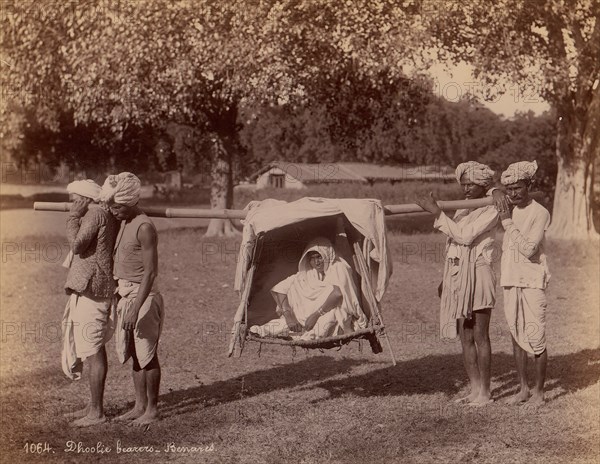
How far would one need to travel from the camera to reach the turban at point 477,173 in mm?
7410

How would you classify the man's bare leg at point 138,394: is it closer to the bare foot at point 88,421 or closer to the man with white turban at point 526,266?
the bare foot at point 88,421

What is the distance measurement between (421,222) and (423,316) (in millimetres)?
18500

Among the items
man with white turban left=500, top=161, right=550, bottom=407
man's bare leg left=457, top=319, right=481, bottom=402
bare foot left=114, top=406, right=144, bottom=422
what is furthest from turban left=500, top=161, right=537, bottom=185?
bare foot left=114, top=406, right=144, bottom=422

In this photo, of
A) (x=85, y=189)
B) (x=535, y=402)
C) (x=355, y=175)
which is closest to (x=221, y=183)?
(x=355, y=175)

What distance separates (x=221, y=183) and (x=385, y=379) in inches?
642

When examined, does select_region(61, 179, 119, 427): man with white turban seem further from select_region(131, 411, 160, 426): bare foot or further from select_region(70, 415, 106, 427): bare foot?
select_region(131, 411, 160, 426): bare foot

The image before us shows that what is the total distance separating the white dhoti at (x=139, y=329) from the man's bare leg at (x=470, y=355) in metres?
2.87

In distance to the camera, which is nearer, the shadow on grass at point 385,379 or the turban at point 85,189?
the turban at point 85,189

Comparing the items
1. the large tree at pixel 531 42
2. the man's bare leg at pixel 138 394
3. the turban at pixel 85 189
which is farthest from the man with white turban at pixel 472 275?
the large tree at pixel 531 42

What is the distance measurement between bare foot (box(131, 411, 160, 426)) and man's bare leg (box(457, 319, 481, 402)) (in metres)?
2.83

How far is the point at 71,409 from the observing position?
754 cm

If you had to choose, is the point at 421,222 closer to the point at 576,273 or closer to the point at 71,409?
the point at 576,273

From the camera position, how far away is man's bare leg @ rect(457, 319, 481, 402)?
7.65m

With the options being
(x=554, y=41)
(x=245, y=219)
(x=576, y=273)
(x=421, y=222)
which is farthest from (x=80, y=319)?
(x=421, y=222)
